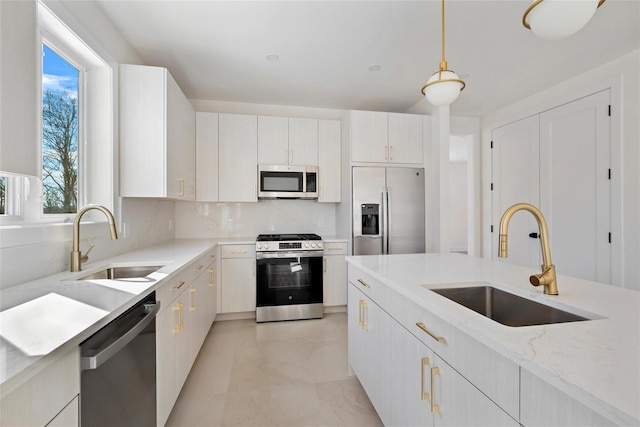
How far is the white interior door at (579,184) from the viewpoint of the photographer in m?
2.76

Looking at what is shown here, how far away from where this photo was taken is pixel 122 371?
3.48 feet

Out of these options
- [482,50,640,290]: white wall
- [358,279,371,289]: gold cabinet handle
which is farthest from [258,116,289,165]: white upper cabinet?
[482,50,640,290]: white wall

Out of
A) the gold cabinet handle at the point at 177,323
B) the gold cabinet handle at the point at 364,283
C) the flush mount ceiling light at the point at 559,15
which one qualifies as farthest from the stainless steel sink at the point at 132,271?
the flush mount ceiling light at the point at 559,15

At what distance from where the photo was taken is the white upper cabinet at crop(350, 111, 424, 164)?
129 inches

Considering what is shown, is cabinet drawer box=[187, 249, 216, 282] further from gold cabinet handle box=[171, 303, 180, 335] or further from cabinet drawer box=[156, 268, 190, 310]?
gold cabinet handle box=[171, 303, 180, 335]

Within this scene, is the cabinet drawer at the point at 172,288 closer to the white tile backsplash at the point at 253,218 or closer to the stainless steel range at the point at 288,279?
the stainless steel range at the point at 288,279

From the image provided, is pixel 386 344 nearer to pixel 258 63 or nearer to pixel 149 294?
pixel 149 294

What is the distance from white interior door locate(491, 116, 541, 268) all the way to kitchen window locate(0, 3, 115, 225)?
410cm

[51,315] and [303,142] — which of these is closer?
[51,315]

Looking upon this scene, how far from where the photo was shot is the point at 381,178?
3275 mm

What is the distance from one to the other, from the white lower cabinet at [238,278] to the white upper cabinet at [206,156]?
0.69 meters

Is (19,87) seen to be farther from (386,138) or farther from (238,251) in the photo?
(386,138)

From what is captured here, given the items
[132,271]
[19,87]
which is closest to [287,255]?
[132,271]

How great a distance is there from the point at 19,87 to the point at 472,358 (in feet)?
6.95
